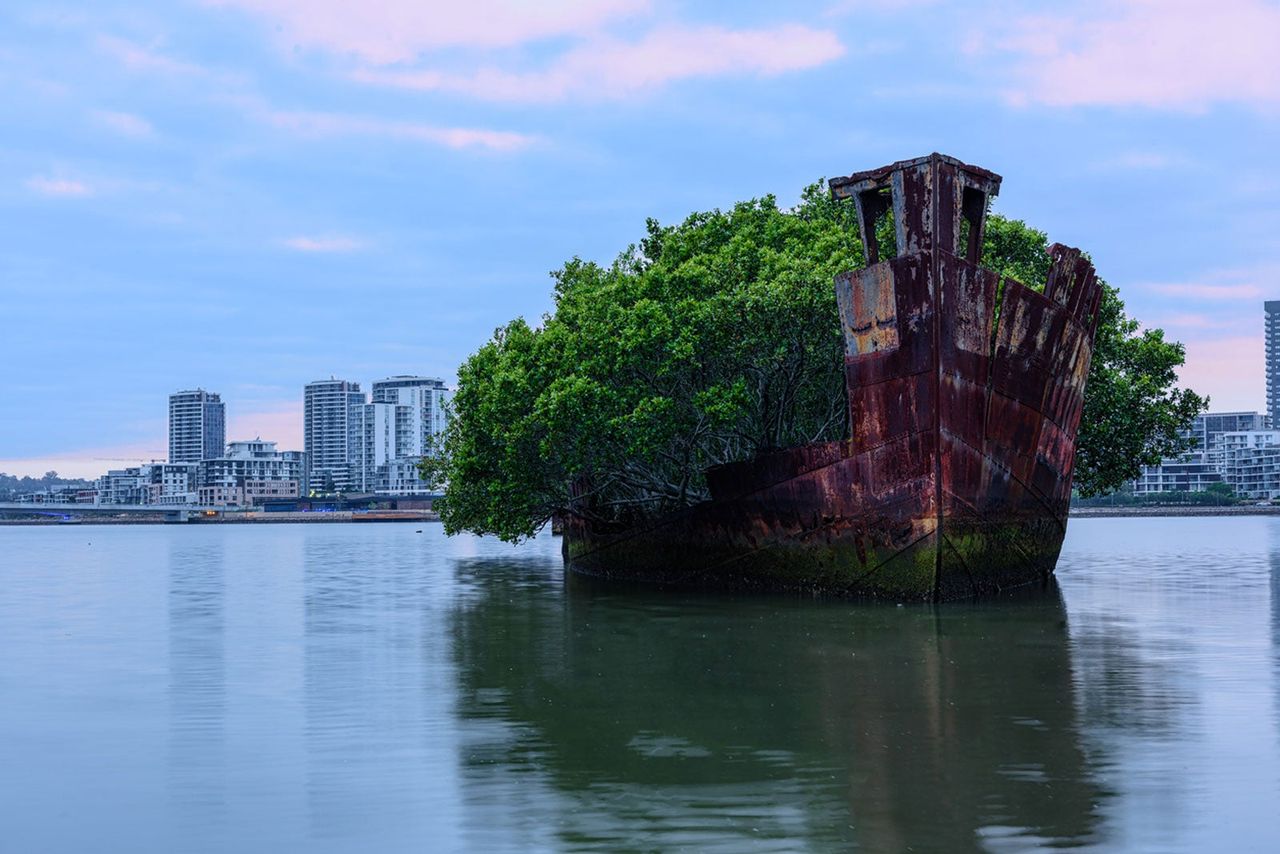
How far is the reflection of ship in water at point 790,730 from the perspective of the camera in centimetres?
1083

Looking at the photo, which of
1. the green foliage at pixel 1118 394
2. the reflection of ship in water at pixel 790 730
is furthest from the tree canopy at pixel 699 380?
the reflection of ship in water at pixel 790 730

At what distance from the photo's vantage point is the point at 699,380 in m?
38.4

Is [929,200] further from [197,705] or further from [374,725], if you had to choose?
[197,705]

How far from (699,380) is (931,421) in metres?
10.5

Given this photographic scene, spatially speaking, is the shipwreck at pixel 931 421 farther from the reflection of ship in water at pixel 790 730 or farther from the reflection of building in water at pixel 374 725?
the reflection of building in water at pixel 374 725

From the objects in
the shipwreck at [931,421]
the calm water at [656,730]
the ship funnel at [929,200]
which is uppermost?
the ship funnel at [929,200]

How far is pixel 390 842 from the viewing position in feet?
34.6

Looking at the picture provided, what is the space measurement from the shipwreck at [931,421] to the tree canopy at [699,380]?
2.74 metres

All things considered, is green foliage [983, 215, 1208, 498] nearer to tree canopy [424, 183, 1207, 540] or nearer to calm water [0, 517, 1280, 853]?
tree canopy [424, 183, 1207, 540]

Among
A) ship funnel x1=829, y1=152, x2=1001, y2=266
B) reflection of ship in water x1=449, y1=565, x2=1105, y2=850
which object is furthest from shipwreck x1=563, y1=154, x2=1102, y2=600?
reflection of ship in water x1=449, y1=565, x2=1105, y2=850

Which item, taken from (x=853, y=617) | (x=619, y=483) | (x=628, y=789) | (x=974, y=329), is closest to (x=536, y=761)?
(x=628, y=789)

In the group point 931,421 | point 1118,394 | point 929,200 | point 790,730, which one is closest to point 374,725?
point 790,730

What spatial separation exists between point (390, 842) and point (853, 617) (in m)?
19.6

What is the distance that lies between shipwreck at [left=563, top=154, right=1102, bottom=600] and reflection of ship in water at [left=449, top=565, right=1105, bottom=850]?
276 cm
